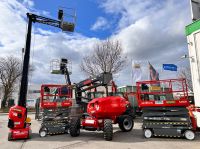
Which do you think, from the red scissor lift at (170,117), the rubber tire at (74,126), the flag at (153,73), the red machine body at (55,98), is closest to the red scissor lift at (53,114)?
the red machine body at (55,98)

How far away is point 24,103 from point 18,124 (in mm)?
1174

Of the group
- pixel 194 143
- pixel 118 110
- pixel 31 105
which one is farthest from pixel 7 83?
pixel 194 143

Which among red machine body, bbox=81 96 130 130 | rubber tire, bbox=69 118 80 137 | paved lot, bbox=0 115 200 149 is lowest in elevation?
paved lot, bbox=0 115 200 149

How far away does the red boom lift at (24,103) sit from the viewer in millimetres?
9688

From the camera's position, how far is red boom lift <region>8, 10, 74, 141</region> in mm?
9688

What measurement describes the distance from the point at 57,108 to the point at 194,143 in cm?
673

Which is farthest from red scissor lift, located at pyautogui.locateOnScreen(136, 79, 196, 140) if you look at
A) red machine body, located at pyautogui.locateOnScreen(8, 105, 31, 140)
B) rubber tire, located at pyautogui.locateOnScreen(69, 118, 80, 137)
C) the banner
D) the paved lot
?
the banner

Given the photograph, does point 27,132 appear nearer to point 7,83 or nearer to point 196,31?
point 196,31

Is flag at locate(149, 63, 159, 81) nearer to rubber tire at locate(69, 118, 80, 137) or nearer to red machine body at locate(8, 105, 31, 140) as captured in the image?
rubber tire at locate(69, 118, 80, 137)

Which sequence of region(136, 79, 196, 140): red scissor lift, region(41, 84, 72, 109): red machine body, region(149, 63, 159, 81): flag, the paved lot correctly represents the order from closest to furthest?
1. the paved lot
2. region(136, 79, 196, 140): red scissor lift
3. region(41, 84, 72, 109): red machine body
4. region(149, 63, 159, 81): flag

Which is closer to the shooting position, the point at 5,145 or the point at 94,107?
the point at 5,145

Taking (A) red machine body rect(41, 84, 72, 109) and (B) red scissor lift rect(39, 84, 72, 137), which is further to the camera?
(A) red machine body rect(41, 84, 72, 109)

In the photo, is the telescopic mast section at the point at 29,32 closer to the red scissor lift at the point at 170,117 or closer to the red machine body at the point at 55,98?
the red machine body at the point at 55,98

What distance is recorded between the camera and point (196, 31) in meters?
11.6
